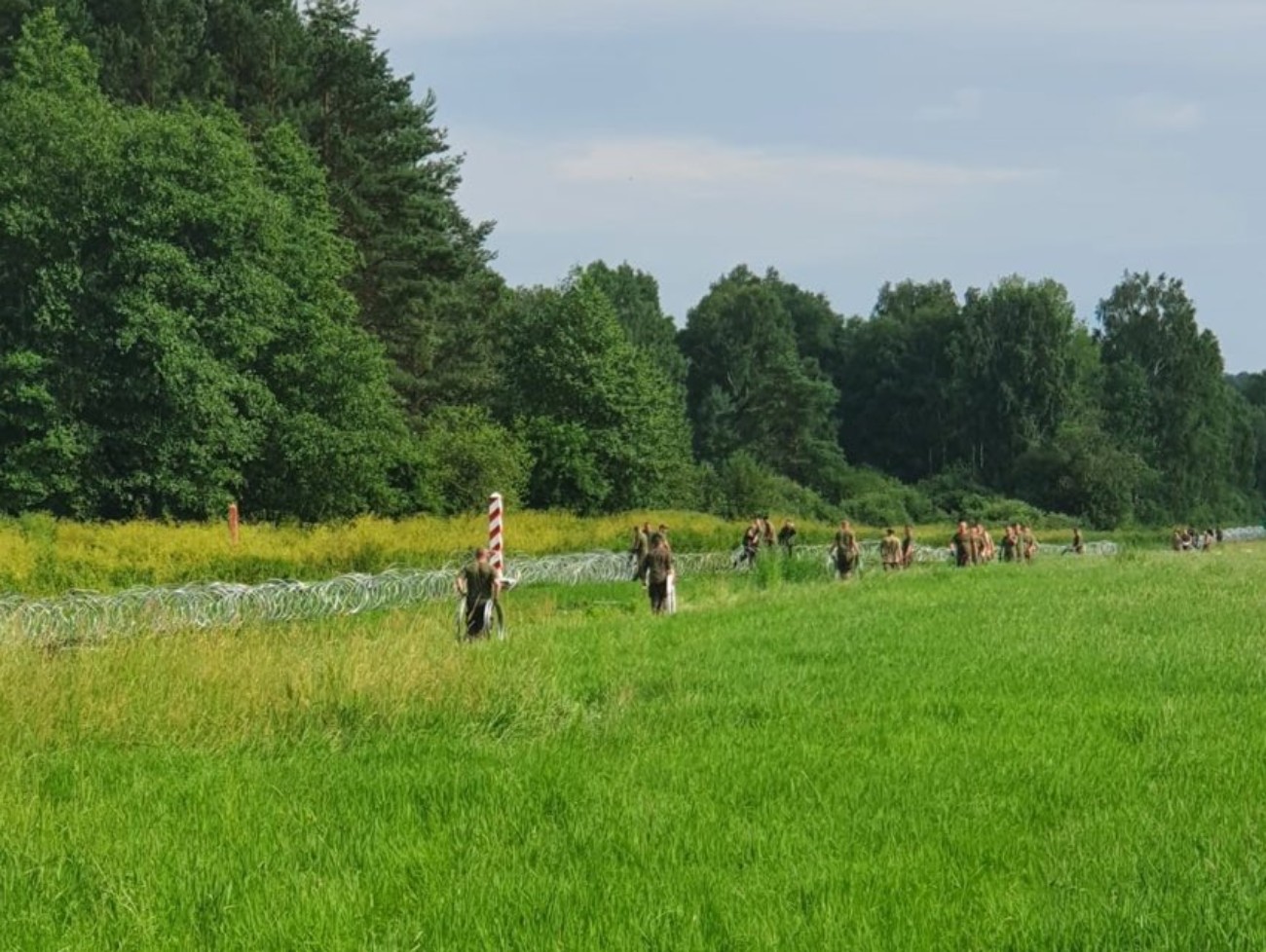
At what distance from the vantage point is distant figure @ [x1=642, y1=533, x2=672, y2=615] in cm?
2336

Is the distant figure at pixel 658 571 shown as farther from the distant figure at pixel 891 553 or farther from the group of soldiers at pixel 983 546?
the distant figure at pixel 891 553

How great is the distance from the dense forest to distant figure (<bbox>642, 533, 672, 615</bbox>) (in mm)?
15937

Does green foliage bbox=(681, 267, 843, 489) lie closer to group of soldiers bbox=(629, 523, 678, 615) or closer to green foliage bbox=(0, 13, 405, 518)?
green foliage bbox=(0, 13, 405, 518)

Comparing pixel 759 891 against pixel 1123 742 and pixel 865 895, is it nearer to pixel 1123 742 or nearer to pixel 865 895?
pixel 865 895

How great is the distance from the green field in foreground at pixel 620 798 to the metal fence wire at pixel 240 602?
1.88 metres

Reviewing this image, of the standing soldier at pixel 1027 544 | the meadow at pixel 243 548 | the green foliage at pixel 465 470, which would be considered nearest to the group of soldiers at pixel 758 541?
the meadow at pixel 243 548

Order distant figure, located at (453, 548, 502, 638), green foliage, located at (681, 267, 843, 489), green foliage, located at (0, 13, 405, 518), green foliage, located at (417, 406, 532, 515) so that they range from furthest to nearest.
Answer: green foliage, located at (681, 267, 843, 489), green foliage, located at (417, 406, 532, 515), green foliage, located at (0, 13, 405, 518), distant figure, located at (453, 548, 502, 638)

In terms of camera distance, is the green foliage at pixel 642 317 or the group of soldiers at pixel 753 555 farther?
the green foliage at pixel 642 317

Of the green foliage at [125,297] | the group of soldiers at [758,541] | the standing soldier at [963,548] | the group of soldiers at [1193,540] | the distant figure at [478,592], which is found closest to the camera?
the distant figure at [478,592]

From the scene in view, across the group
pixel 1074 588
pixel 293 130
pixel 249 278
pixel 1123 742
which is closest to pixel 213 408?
pixel 249 278

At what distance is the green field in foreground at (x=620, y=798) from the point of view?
548 cm

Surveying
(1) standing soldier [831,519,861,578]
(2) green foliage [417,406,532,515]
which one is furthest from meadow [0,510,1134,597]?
(1) standing soldier [831,519,861,578]

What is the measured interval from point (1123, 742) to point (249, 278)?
→ 103ft

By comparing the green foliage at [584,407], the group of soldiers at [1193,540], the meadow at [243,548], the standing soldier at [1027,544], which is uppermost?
the green foliage at [584,407]
